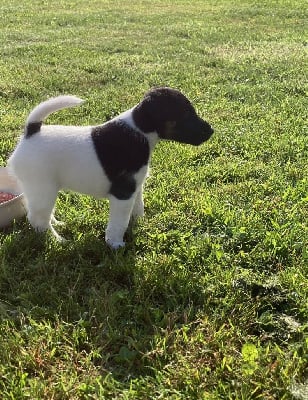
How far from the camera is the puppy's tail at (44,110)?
12.9 feet

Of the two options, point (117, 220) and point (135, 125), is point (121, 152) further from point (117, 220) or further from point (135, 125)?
point (117, 220)

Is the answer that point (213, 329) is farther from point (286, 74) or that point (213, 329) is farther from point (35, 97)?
point (286, 74)

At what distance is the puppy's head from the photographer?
150 inches

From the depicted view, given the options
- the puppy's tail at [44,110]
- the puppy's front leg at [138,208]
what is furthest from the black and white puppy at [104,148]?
the puppy's front leg at [138,208]

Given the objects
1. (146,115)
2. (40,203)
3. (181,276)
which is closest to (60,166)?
(40,203)

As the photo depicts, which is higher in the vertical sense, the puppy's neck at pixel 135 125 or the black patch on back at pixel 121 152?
the puppy's neck at pixel 135 125

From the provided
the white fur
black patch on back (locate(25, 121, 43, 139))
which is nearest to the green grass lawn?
the white fur

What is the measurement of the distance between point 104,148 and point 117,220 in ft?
1.92

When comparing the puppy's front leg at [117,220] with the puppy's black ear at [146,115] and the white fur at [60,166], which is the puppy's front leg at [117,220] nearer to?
the white fur at [60,166]

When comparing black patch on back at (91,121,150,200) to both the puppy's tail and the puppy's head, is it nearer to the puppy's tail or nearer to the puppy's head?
the puppy's head

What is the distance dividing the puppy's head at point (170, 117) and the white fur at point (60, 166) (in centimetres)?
9

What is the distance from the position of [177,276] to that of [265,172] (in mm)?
2162

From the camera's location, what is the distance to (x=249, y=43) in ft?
39.8

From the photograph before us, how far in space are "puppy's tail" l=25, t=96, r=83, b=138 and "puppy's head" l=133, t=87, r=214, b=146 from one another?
1.66ft
